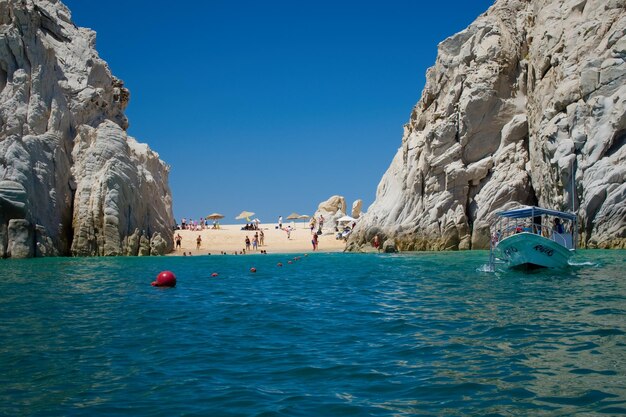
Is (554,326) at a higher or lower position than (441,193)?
lower

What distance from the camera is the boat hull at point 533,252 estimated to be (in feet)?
85.9

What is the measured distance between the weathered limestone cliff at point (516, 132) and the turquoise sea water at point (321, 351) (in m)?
21.2

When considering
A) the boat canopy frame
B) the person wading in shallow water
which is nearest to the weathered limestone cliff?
the person wading in shallow water

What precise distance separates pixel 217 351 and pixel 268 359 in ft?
3.98

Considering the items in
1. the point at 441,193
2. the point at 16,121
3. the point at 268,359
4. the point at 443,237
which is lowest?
the point at 268,359

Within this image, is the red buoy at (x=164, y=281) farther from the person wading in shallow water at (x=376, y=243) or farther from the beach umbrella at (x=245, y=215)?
the beach umbrella at (x=245, y=215)

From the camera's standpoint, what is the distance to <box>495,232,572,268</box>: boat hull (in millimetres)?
26178

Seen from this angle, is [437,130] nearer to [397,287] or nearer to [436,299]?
[397,287]

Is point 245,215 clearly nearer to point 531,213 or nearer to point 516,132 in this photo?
point 516,132

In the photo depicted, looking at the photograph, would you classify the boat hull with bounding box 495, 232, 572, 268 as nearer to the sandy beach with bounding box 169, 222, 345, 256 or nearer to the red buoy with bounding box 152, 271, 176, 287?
the red buoy with bounding box 152, 271, 176, 287

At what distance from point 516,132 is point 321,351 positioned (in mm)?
43701

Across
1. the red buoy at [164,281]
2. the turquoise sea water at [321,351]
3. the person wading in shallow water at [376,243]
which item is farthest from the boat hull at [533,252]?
the person wading in shallow water at [376,243]

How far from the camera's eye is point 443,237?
164 ft

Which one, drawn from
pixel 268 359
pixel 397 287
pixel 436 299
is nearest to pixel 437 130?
pixel 397 287
